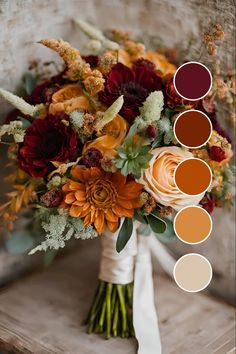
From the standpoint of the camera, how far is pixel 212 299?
1440mm

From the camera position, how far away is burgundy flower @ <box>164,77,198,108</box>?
1109 millimetres

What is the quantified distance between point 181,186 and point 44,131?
0.29 meters

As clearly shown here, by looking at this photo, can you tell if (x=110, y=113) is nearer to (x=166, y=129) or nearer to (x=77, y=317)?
(x=166, y=129)

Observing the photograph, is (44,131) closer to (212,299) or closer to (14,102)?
(14,102)

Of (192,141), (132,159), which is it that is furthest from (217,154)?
(132,159)

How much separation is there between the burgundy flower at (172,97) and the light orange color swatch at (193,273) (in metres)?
0.30

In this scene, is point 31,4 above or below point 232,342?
above

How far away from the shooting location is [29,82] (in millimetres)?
1312

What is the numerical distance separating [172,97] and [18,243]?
0.53 m

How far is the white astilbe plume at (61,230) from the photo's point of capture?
108cm

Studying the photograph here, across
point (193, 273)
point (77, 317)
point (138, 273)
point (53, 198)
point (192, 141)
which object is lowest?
point (77, 317)

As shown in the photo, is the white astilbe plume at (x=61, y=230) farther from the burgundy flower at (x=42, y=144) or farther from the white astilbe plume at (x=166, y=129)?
the white astilbe plume at (x=166, y=129)

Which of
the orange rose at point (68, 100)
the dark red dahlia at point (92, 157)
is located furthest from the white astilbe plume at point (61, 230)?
the orange rose at point (68, 100)

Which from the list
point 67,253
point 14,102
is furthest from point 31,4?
point 67,253
